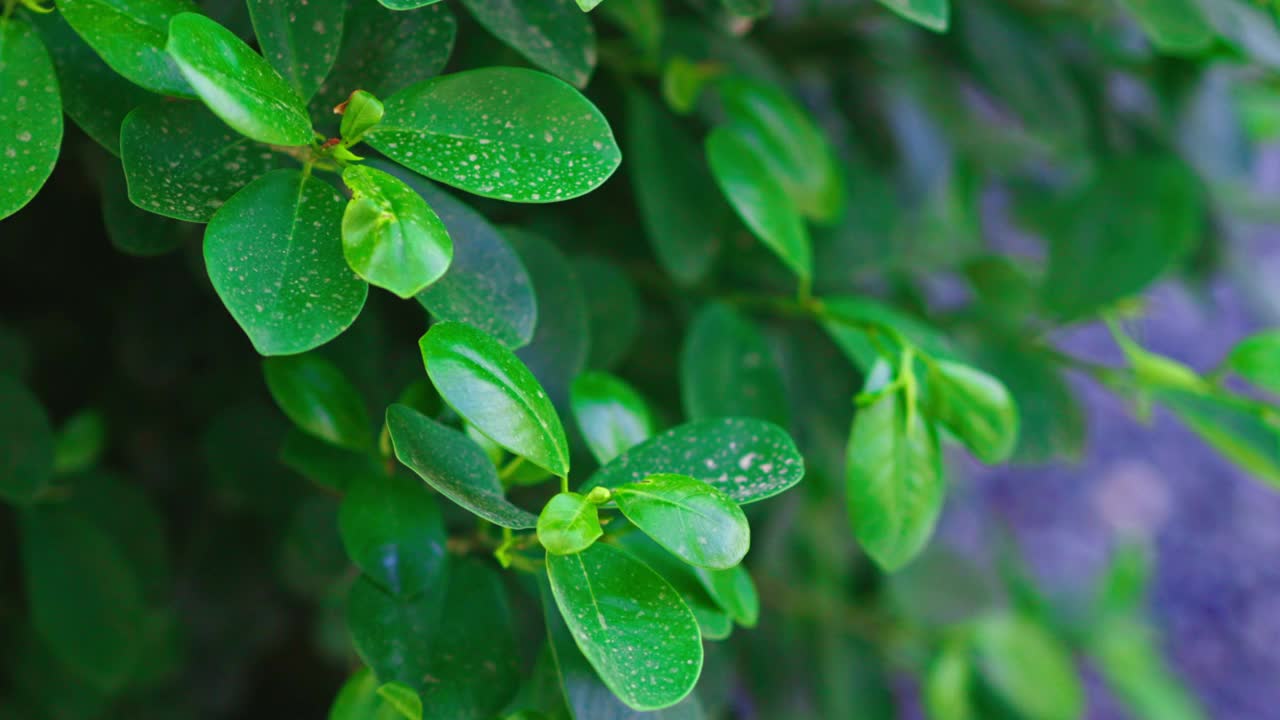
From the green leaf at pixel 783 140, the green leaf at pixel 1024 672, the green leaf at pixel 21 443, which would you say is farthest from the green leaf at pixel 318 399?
the green leaf at pixel 1024 672

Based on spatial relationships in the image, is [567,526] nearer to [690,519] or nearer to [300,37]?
[690,519]

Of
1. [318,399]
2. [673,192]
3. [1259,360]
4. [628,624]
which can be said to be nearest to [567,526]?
[628,624]

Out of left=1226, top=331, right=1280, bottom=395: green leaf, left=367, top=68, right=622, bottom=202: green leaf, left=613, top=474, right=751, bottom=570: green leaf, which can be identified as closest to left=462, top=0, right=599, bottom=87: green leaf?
left=367, top=68, right=622, bottom=202: green leaf

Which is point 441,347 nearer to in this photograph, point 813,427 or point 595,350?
point 595,350

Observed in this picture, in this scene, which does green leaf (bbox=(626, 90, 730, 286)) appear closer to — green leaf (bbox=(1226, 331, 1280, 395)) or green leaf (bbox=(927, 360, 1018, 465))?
green leaf (bbox=(927, 360, 1018, 465))

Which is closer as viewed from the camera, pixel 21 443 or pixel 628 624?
pixel 628 624

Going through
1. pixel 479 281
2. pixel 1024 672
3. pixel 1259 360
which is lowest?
pixel 1024 672
